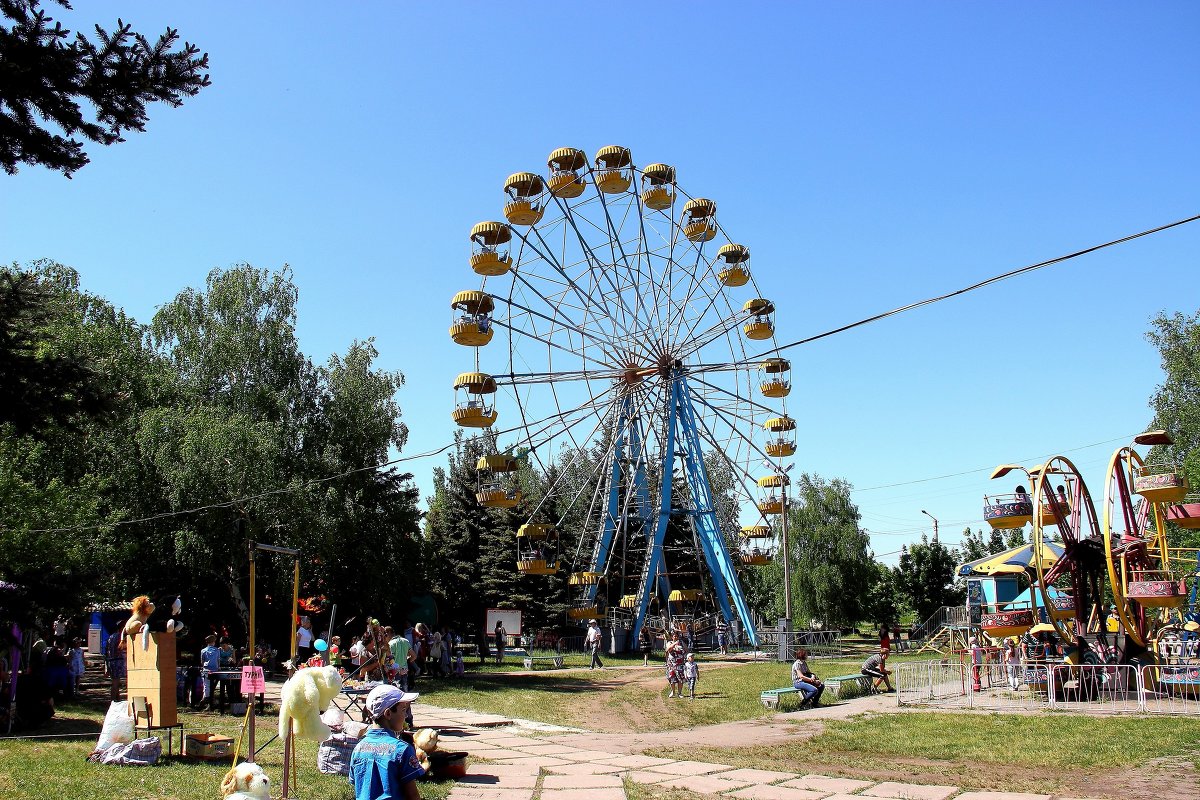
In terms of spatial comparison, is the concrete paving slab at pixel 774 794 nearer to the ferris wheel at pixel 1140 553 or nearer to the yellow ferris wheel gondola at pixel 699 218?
the ferris wheel at pixel 1140 553

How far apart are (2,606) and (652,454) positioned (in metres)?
22.5

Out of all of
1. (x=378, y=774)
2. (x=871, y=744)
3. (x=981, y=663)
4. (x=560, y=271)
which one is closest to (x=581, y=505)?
(x=560, y=271)

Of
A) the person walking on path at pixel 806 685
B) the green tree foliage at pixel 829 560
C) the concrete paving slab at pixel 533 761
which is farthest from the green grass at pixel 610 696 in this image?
the green tree foliage at pixel 829 560

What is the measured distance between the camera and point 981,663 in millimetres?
22094

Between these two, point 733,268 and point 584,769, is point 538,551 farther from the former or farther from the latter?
point 584,769

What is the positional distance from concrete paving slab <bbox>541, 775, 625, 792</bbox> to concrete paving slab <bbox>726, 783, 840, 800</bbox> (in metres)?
1.23

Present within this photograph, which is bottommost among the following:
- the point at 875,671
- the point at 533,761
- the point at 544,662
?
the point at 544,662

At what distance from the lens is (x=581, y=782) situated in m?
10.1

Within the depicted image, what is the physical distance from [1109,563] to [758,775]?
1043 centimetres

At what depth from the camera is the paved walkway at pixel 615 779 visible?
9.34 meters

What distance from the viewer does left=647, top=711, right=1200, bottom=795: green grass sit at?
1080 cm

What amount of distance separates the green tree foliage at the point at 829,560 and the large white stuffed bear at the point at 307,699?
4676cm

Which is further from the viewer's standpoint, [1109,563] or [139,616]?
[1109,563]

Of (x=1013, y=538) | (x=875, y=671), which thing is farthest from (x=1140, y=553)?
(x=1013, y=538)
